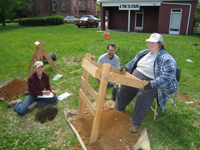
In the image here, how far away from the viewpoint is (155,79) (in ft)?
8.78

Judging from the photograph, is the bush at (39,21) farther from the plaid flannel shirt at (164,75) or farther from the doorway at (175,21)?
the plaid flannel shirt at (164,75)

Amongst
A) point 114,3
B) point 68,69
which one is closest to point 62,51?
point 68,69

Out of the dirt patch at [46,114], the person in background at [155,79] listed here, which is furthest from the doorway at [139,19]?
the dirt patch at [46,114]

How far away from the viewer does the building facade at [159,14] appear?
14.7 metres

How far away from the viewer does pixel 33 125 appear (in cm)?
312

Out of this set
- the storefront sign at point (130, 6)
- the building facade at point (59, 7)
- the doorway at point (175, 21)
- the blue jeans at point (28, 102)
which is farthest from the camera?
the building facade at point (59, 7)

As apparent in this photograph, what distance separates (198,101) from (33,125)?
12.3ft

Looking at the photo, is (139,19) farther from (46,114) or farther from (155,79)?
(46,114)

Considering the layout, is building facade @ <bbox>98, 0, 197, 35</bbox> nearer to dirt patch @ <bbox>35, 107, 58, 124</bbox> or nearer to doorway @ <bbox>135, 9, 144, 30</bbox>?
doorway @ <bbox>135, 9, 144, 30</bbox>

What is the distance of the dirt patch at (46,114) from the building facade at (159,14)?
48.8 feet

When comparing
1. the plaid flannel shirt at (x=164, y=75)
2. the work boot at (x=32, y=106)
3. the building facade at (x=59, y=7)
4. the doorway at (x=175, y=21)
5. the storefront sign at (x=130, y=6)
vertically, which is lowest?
the work boot at (x=32, y=106)

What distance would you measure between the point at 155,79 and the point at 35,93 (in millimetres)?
2594

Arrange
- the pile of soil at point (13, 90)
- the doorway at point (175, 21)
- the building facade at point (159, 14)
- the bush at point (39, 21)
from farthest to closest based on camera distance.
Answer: the bush at point (39, 21), the doorway at point (175, 21), the building facade at point (159, 14), the pile of soil at point (13, 90)

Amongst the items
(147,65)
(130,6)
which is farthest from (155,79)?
(130,6)
